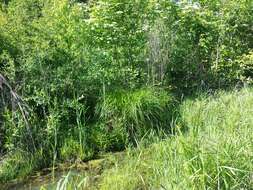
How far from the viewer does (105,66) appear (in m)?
7.23

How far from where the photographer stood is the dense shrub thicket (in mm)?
6168

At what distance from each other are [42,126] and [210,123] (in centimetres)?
252

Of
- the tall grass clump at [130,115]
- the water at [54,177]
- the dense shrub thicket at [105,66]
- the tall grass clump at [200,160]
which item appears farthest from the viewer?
the tall grass clump at [130,115]

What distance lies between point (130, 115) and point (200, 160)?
2.64 m

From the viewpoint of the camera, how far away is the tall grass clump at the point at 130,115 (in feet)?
21.1

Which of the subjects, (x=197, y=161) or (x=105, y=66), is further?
(x=105, y=66)

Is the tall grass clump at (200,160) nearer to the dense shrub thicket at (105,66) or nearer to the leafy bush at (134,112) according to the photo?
the leafy bush at (134,112)

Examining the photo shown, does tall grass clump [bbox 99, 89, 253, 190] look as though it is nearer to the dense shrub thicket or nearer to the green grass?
the green grass

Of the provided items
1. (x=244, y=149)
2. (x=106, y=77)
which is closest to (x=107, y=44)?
(x=106, y=77)

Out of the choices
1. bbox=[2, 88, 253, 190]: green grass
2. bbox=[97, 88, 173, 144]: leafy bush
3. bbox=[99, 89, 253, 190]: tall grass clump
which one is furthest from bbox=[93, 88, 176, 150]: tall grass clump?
bbox=[99, 89, 253, 190]: tall grass clump

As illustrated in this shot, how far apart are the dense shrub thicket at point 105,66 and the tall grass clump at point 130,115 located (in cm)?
1

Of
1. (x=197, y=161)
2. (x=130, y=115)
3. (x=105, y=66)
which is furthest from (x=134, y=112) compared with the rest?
(x=197, y=161)

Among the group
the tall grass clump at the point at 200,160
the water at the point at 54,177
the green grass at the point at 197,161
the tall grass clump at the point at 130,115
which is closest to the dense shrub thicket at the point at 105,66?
the tall grass clump at the point at 130,115

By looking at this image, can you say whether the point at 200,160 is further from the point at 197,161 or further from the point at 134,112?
the point at 134,112
